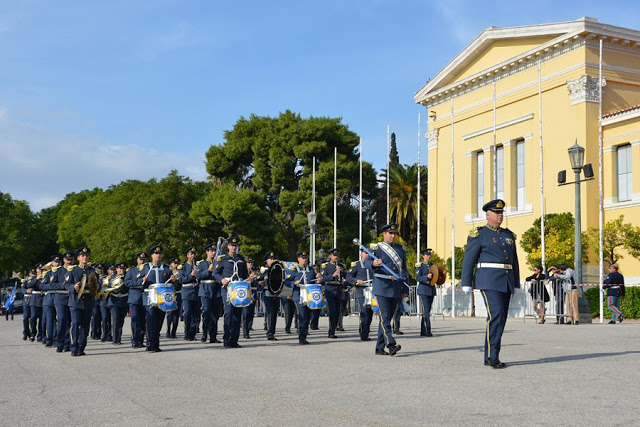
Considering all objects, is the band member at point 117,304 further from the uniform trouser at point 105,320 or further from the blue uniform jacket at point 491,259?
the blue uniform jacket at point 491,259

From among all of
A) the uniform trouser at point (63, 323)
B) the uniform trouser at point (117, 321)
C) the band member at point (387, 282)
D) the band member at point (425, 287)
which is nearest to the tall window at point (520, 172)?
the band member at point (425, 287)

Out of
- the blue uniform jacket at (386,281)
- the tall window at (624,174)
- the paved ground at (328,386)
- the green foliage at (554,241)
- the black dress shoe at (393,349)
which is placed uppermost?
the tall window at (624,174)

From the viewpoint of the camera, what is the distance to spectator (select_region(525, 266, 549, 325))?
82.3 ft

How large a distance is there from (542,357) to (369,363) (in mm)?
2794

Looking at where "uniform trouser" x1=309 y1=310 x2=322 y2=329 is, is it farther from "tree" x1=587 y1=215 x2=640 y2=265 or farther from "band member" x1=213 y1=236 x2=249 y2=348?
"tree" x1=587 y1=215 x2=640 y2=265

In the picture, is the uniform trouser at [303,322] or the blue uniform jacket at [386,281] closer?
the blue uniform jacket at [386,281]

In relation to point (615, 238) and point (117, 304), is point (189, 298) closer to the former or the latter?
point (117, 304)

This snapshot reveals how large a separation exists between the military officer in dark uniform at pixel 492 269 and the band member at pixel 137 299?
7.46 metres

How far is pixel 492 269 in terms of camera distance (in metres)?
10.8

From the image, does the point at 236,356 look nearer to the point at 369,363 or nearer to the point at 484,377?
the point at 369,363

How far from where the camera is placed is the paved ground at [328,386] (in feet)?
23.0

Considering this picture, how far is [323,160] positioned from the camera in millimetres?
56469

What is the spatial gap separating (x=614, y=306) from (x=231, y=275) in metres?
15.4

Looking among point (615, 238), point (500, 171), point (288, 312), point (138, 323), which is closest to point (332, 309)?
point (288, 312)
